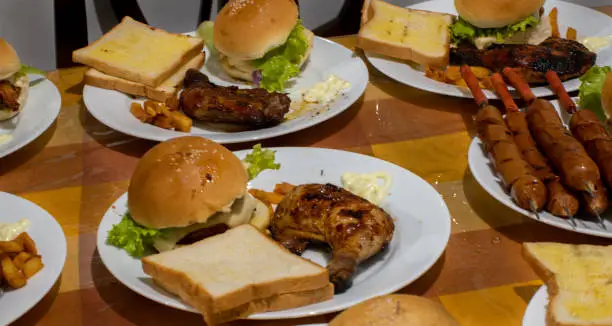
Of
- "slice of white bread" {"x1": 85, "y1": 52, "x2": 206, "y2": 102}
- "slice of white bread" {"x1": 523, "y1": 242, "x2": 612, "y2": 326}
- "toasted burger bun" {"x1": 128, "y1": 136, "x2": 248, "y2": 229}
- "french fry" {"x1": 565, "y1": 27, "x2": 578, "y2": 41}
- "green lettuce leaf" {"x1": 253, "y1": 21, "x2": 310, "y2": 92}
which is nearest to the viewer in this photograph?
"slice of white bread" {"x1": 523, "y1": 242, "x2": 612, "y2": 326}

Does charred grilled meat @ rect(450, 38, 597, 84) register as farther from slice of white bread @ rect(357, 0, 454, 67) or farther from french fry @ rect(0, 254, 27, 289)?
french fry @ rect(0, 254, 27, 289)

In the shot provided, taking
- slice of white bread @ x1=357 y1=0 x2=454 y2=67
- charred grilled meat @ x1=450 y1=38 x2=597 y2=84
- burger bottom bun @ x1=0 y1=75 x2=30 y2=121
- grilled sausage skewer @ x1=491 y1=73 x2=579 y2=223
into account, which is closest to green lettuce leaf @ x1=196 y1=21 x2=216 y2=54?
slice of white bread @ x1=357 y1=0 x2=454 y2=67

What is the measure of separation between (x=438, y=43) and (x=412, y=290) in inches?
74.8

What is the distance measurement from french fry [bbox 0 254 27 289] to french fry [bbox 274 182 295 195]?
0.99m

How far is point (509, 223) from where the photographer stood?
106 inches

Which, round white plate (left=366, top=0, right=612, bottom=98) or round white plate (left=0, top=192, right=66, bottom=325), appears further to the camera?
round white plate (left=366, top=0, right=612, bottom=98)

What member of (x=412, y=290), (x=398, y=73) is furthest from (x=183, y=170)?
(x=398, y=73)

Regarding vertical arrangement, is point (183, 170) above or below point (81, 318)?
above

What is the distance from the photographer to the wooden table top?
2.35 meters

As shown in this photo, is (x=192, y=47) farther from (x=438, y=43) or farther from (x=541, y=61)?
(x=541, y=61)

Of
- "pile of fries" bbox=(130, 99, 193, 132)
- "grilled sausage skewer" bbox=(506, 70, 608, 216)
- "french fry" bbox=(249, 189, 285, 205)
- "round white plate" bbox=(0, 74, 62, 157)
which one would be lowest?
"round white plate" bbox=(0, 74, 62, 157)

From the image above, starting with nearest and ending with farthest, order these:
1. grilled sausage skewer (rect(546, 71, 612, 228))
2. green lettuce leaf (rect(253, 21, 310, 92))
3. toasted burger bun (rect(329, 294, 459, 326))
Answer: toasted burger bun (rect(329, 294, 459, 326))
grilled sausage skewer (rect(546, 71, 612, 228))
green lettuce leaf (rect(253, 21, 310, 92))

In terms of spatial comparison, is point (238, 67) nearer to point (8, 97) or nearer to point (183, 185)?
point (8, 97)

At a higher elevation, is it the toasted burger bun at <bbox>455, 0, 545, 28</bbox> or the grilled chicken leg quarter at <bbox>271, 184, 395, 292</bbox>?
the toasted burger bun at <bbox>455, 0, 545, 28</bbox>
